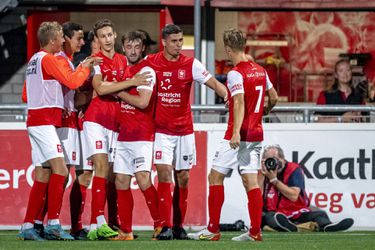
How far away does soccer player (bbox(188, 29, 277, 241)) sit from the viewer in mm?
15883

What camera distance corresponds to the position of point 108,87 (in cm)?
1617

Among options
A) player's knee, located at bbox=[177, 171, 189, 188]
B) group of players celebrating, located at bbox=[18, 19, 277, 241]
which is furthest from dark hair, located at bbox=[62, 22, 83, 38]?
player's knee, located at bbox=[177, 171, 189, 188]

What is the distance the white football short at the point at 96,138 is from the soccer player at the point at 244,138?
114 centimetres

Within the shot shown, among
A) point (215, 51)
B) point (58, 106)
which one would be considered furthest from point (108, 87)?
point (215, 51)

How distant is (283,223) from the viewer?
18594 mm

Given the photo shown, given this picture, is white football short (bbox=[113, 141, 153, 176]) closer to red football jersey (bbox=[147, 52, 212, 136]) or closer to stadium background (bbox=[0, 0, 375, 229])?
red football jersey (bbox=[147, 52, 212, 136])

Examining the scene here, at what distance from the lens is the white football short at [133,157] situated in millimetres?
16234

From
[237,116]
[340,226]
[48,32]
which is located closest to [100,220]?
[237,116]

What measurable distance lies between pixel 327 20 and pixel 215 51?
193 cm

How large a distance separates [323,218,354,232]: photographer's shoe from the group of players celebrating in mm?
2975

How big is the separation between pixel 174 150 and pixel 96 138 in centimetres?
80

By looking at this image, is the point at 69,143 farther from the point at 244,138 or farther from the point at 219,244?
the point at 219,244

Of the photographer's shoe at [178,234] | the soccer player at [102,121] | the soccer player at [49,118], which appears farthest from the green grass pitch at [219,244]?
the soccer player at [102,121]

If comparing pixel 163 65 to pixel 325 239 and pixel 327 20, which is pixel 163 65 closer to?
pixel 325 239
